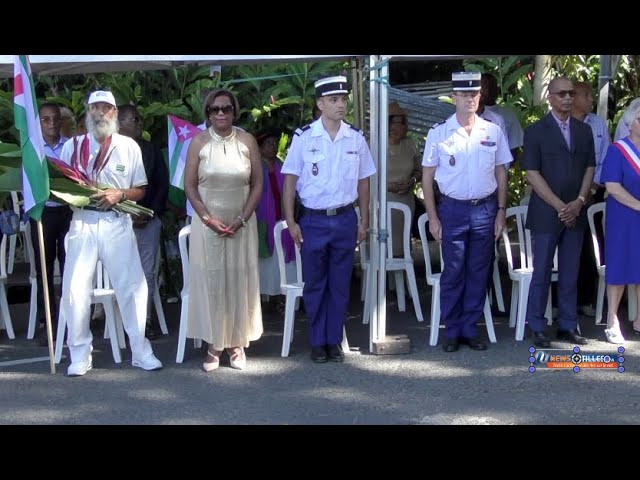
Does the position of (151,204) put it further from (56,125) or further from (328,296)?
(328,296)

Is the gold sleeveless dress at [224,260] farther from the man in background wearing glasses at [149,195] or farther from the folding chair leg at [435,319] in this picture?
the folding chair leg at [435,319]

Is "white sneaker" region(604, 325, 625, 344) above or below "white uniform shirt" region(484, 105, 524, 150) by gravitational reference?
below

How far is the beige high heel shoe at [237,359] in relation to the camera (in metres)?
7.12

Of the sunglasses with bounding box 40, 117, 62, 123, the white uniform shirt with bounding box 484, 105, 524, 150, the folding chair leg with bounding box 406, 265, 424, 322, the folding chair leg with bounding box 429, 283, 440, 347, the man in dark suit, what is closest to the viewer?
the man in dark suit

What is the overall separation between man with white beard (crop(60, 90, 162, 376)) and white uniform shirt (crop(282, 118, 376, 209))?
3.81 ft

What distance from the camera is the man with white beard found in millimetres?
6820

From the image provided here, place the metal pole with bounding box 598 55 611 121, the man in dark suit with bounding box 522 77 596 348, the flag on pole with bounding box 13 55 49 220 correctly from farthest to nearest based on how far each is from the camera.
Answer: the metal pole with bounding box 598 55 611 121 < the man in dark suit with bounding box 522 77 596 348 < the flag on pole with bounding box 13 55 49 220

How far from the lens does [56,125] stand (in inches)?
305

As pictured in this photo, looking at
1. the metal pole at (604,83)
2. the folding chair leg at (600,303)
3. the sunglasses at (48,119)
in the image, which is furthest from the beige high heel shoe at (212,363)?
the metal pole at (604,83)

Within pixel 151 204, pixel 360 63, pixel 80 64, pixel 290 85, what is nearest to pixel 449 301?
pixel 360 63

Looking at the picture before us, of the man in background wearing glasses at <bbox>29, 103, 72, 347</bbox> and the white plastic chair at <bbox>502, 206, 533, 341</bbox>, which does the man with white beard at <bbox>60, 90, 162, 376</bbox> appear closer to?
the man in background wearing glasses at <bbox>29, 103, 72, 347</bbox>

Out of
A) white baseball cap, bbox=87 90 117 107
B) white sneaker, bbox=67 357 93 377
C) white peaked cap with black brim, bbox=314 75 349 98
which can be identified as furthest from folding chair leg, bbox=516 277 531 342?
white baseball cap, bbox=87 90 117 107

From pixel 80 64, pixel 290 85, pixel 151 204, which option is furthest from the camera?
pixel 290 85

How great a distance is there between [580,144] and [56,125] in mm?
4071
